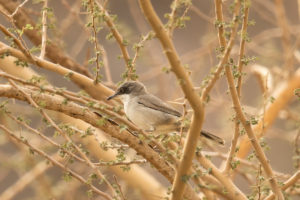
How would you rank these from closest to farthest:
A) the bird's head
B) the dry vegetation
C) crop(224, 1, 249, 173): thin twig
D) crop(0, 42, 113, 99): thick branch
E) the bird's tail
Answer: the dry vegetation, crop(224, 1, 249, 173): thin twig, crop(0, 42, 113, 99): thick branch, the bird's tail, the bird's head

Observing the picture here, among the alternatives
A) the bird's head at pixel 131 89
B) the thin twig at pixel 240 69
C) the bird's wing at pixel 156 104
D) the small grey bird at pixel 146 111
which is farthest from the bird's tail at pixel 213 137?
the bird's head at pixel 131 89

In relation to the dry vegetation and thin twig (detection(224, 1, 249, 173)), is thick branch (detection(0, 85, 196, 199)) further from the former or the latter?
thin twig (detection(224, 1, 249, 173))

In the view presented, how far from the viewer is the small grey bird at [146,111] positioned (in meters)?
3.45

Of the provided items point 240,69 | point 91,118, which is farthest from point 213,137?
point 91,118

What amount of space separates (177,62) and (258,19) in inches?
256

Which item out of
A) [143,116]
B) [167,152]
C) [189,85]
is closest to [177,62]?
[189,85]

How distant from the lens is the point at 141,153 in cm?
239

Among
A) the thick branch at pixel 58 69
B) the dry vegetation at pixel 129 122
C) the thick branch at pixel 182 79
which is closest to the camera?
the thick branch at pixel 182 79

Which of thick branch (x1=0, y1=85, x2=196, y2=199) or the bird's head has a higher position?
the bird's head

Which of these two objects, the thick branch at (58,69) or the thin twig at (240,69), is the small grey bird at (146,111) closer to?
the thick branch at (58,69)

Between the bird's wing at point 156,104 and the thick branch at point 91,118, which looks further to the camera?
the bird's wing at point 156,104

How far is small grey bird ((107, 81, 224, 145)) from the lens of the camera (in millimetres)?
3451

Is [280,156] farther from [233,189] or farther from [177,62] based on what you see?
[177,62]

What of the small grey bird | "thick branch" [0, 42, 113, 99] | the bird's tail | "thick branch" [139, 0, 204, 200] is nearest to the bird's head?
the small grey bird
